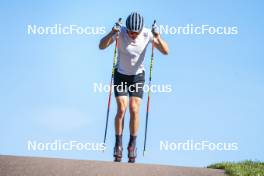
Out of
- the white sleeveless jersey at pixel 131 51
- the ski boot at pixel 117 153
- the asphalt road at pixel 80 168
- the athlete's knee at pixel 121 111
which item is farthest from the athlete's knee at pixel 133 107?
the asphalt road at pixel 80 168

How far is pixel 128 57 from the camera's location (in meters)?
12.0

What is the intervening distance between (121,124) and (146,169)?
2.06 meters

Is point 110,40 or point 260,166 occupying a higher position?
point 110,40

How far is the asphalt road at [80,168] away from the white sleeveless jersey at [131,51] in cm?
243

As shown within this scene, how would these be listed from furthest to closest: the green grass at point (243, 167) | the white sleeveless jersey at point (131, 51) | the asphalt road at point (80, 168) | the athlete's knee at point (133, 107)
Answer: the athlete's knee at point (133, 107) < the white sleeveless jersey at point (131, 51) < the green grass at point (243, 167) < the asphalt road at point (80, 168)

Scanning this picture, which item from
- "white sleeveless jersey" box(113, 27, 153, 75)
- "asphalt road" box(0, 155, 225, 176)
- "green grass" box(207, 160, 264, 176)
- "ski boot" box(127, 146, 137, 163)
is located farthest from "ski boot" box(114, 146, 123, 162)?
"green grass" box(207, 160, 264, 176)

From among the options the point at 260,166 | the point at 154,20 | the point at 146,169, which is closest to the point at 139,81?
the point at 154,20

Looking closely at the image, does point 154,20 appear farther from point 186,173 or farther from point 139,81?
point 186,173

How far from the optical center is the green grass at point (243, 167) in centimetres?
1084

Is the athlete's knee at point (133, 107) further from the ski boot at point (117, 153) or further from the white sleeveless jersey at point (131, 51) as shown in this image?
the ski boot at point (117, 153)

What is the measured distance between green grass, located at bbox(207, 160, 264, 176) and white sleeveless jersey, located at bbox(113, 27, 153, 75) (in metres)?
2.97

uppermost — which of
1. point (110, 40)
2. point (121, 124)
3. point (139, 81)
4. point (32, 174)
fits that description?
point (110, 40)

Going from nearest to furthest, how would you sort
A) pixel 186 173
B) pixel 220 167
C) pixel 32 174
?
pixel 32 174 < pixel 186 173 < pixel 220 167

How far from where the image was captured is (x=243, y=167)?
11.8 meters
